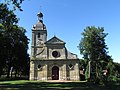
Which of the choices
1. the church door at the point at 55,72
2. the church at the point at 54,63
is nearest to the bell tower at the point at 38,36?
the church at the point at 54,63

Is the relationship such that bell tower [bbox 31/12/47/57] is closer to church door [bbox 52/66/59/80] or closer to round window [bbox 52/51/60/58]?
round window [bbox 52/51/60/58]

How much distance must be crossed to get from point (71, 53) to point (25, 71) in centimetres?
2229

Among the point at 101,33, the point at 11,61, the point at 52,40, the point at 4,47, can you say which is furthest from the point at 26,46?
the point at 101,33

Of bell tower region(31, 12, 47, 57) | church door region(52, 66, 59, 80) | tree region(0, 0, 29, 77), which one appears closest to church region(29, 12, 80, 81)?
church door region(52, 66, 59, 80)

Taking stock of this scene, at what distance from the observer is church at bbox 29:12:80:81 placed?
4566 cm

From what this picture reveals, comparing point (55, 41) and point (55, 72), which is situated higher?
point (55, 41)

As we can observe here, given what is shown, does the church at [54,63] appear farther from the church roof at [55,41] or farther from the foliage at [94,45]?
the foliage at [94,45]

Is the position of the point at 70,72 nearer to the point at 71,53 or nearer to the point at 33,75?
the point at 71,53

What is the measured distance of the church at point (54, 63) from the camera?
4566cm

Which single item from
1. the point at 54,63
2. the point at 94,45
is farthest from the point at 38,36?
the point at 94,45

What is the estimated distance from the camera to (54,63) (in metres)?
46.2

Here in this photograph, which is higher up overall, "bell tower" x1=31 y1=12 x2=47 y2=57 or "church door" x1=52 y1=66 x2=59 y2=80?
"bell tower" x1=31 y1=12 x2=47 y2=57

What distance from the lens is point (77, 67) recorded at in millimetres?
46188

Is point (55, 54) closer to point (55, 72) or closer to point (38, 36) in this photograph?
point (55, 72)
